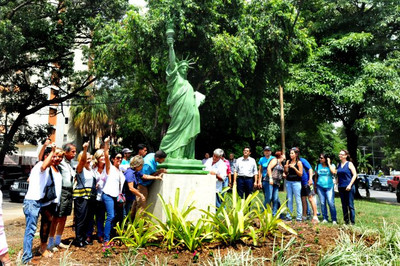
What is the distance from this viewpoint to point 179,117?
696cm

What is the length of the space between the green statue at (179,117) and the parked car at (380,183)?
32.1m

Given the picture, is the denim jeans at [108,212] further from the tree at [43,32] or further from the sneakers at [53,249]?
the tree at [43,32]

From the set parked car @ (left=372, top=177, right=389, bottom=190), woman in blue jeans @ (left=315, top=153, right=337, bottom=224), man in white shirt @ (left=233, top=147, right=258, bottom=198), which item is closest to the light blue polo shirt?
man in white shirt @ (left=233, top=147, right=258, bottom=198)

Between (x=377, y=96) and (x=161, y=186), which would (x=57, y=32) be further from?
(x=377, y=96)

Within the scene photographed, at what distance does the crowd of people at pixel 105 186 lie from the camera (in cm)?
503

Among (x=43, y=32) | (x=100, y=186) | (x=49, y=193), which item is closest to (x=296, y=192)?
(x=100, y=186)

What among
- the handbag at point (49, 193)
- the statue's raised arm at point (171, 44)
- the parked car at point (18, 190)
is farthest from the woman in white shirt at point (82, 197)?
the parked car at point (18, 190)

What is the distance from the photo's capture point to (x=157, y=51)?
1352cm

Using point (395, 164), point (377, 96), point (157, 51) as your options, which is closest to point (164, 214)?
point (157, 51)

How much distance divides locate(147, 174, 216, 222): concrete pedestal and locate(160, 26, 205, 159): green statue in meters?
0.67

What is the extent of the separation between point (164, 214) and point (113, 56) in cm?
1018

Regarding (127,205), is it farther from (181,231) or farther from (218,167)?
(218,167)

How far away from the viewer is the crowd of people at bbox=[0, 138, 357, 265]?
198 inches

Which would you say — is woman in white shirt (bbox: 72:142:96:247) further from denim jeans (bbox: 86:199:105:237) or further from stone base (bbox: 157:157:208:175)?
stone base (bbox: 157:157:208:175)
